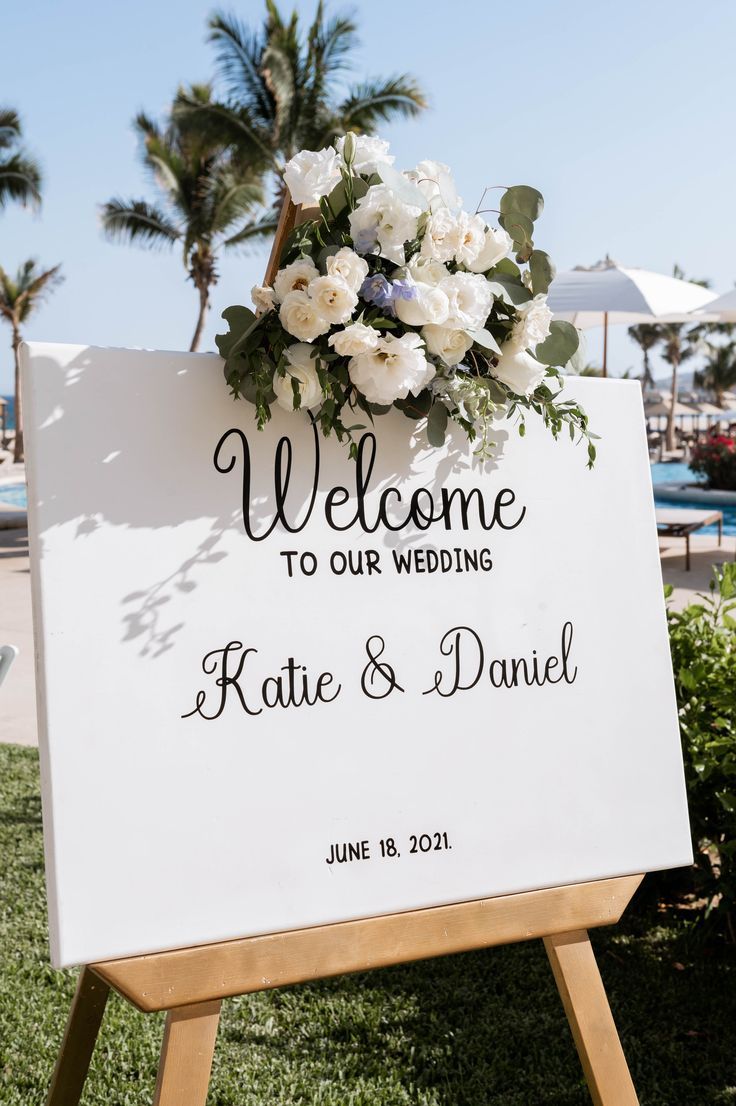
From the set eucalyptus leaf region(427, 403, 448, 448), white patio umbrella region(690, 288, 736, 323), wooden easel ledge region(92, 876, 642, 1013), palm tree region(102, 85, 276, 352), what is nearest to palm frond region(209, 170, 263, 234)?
palm tree region(102, 85, 276, 352)

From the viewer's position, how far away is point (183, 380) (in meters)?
1.24

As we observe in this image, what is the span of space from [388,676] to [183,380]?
0.50 metres

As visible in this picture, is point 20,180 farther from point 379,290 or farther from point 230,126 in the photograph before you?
point 379,290

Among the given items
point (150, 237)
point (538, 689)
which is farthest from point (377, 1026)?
point (150, 237)

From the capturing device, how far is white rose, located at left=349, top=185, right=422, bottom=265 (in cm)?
120

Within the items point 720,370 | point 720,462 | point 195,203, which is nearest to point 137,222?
point 195,203

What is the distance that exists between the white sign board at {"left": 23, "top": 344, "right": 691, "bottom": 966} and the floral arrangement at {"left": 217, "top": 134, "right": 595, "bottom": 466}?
0.08m

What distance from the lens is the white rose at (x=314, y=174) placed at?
1.22 meters

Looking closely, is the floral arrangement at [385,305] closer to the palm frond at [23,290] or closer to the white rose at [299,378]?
the white rose at [299,378]

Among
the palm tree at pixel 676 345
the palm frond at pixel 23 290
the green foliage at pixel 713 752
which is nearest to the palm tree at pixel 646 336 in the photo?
the palm tree at pixel 676 345

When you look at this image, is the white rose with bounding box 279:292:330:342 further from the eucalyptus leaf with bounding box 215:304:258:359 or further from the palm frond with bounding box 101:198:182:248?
the palm frond with bounding box 101:198:182:248

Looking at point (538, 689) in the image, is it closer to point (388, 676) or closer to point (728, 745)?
point (388, 676)

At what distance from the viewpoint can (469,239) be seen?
4.10ft

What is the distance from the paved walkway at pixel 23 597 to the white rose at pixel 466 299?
12.2 feet
